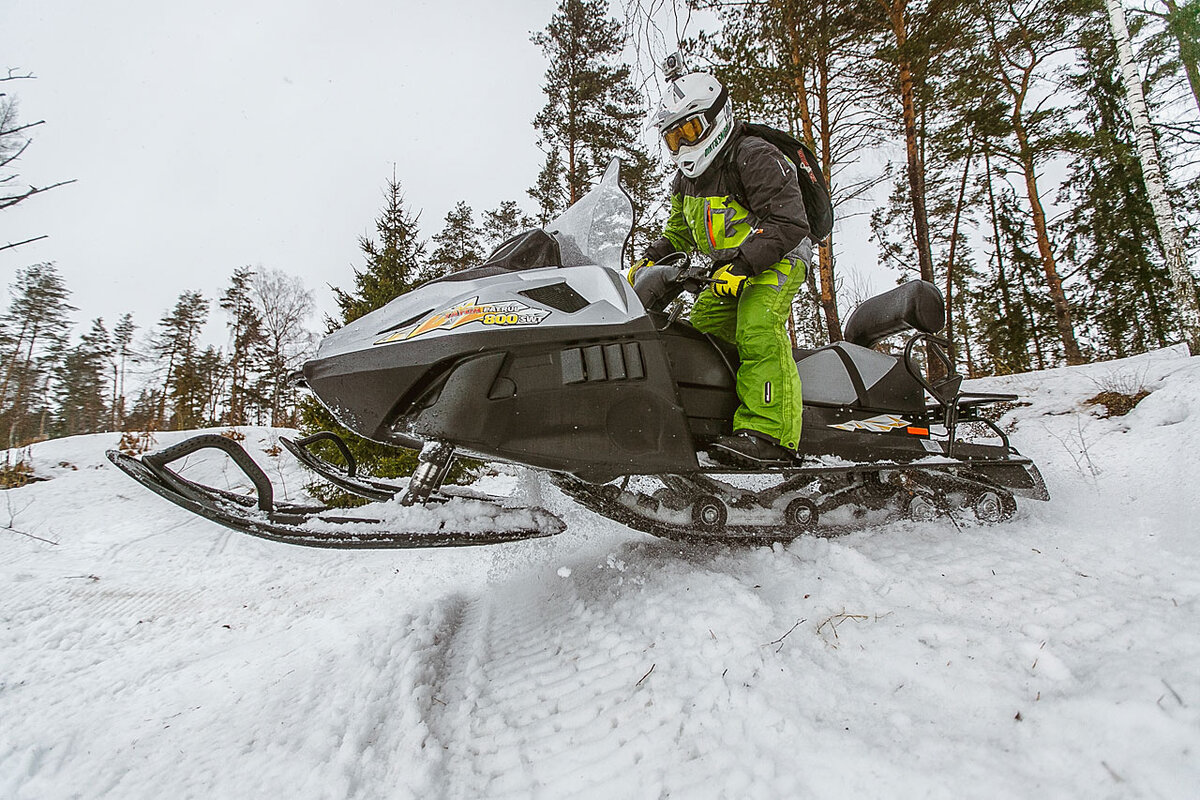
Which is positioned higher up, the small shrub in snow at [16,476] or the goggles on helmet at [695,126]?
the goggles on helmet at [695,126]

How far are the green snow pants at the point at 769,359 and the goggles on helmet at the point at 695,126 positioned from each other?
0.71 m

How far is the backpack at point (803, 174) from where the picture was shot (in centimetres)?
254

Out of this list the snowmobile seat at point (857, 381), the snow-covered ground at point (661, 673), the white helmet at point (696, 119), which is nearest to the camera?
the snow-covered ground at point (661, 673)

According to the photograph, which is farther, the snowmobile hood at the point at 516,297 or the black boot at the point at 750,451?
the black boot at the point at 750,451

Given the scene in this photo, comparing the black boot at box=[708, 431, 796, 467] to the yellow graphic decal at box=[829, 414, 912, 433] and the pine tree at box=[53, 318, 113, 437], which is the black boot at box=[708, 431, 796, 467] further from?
the pine tree at box=[53, 318, 113, 437]

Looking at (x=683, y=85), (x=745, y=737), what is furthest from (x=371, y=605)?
(x=683, y=85)

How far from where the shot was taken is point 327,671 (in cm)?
186

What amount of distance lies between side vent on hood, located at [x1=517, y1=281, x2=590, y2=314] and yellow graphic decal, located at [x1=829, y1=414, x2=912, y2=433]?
1.48 metres

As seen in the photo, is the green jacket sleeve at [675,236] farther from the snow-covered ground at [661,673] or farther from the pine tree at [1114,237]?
the pine tree at [1114,237]

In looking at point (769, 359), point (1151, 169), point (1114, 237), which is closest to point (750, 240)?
point (769, 359)

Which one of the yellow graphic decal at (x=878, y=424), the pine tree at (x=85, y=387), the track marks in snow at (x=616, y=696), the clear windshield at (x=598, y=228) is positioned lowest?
the track marks in snow at (x=616, y=696)

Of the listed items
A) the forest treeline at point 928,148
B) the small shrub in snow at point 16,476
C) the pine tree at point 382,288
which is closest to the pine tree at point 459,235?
the forest treeline at point 928,148

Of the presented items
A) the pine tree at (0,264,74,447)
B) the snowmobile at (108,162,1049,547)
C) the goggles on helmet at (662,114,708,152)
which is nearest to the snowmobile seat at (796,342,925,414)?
the snowmobile at (108,162,1049,547)

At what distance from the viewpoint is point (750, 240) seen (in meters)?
2.25
